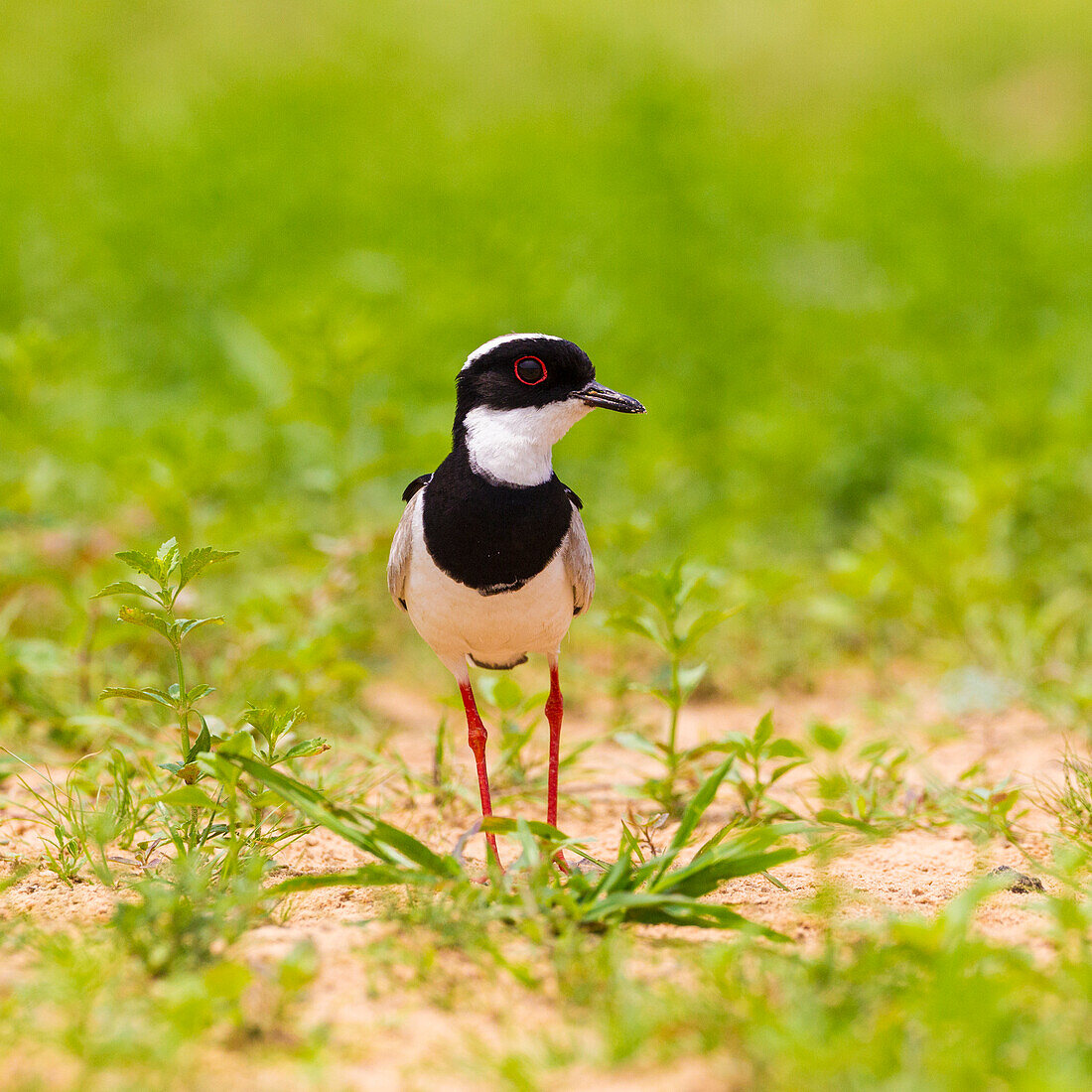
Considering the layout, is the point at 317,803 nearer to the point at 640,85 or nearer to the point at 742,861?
the point at 742,861

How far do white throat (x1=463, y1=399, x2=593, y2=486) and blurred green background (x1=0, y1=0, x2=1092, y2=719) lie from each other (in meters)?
1.22

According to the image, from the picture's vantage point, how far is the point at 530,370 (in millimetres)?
3244

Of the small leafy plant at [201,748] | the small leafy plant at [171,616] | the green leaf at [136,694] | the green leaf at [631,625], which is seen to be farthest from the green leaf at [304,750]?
the green leaf at [631,625]

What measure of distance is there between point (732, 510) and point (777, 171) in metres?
6.95

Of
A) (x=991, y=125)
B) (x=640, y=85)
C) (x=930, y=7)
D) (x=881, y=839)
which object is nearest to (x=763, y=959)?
(x=881, y=839)

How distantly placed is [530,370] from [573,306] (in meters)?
5.28

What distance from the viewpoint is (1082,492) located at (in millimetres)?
5746

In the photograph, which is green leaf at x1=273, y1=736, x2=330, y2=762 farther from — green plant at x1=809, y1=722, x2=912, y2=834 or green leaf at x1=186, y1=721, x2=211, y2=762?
green plant at x1=809, y1=722, x2=912, y2=834

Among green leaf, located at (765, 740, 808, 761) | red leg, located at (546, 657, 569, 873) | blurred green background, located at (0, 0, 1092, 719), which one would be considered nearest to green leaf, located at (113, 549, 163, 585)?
blurred green background, located at (0, 0, 1092, 719)

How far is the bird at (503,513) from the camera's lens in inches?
124

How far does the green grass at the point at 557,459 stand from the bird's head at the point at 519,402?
2.21 ft

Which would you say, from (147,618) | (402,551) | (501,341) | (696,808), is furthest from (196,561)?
→ (696,808)

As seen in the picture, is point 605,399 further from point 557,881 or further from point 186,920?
point 186,920

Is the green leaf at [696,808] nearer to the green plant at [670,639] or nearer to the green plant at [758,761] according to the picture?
the green plant at [758,761]
